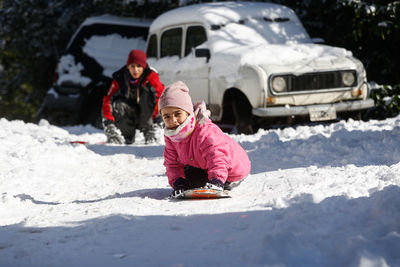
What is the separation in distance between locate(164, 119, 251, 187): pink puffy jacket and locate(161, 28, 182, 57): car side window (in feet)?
14.9

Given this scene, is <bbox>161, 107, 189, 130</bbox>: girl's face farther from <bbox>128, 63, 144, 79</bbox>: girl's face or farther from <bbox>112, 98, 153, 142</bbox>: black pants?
<bbox>112, 98, 153, 142</bbox>: black pants

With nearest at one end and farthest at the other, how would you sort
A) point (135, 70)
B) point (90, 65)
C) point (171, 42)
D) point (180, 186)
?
1. point (180, 186)
2. point (135, 70)
3. point (171, 42)
4. point (90, 65)

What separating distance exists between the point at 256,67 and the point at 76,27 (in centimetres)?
906

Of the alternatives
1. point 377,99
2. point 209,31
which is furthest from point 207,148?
point 377,99

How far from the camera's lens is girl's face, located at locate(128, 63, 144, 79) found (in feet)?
22.9

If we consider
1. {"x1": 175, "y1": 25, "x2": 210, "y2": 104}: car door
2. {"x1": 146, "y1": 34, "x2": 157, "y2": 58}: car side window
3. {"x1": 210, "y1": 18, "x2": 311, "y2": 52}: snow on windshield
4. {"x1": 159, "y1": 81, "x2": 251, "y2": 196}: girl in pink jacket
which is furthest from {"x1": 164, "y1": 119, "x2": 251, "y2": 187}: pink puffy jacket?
{"x1": 146, "y1": 34, "x2": 157, "y2": 58}: car side window

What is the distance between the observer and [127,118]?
7.26 metres

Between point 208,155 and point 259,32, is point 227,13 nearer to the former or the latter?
point 259,32

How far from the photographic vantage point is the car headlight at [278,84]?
6.49 metres

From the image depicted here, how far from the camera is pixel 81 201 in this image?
13.4 ft

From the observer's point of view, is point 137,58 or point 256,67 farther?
point 137,58

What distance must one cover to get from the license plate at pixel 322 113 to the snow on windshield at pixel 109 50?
4.04m

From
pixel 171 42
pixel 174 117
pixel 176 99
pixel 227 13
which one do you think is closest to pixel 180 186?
pixel 174 117

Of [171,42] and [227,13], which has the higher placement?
[227,13]
